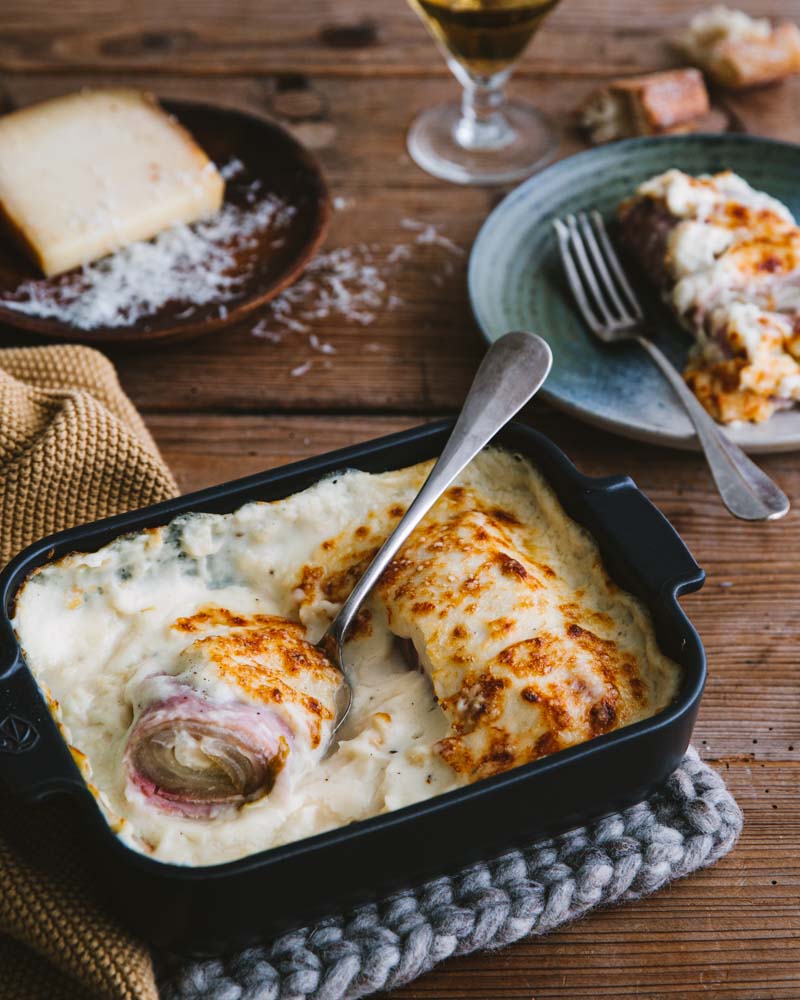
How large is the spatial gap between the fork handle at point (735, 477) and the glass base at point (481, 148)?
2.32 ft

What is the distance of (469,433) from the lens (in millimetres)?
1179

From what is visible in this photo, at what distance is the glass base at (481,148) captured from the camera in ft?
6.71

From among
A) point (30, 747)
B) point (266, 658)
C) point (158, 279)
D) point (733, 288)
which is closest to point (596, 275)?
point (733, 288)

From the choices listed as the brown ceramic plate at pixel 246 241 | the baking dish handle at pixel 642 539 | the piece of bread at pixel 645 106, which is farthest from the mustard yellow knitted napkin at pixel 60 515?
the piece of bread at pixel 645 106

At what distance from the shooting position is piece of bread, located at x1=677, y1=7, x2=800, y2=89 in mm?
2156

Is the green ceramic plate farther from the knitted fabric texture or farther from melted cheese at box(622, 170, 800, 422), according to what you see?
the knitted fabric texture

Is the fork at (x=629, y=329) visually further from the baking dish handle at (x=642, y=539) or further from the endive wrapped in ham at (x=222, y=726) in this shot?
the endive wrapped in ham at (x=222, y=726)

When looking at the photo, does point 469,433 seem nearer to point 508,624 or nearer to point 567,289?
point 508,624

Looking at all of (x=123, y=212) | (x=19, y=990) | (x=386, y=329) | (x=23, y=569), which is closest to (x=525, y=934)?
(x=19, y=990)

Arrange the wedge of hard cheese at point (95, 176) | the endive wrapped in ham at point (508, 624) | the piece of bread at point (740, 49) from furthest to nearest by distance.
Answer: the piece of bread at point (740, 49) → the wedge of hard cheese at point (95, 176) → the endive wrapped in ham at point (508, 624)

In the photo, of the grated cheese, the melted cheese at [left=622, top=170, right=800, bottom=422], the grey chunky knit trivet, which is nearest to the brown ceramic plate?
the grated cheese

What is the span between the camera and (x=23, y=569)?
3.53 ft

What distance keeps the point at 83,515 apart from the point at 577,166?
3.28 feet

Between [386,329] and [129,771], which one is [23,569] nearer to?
[129,771]
